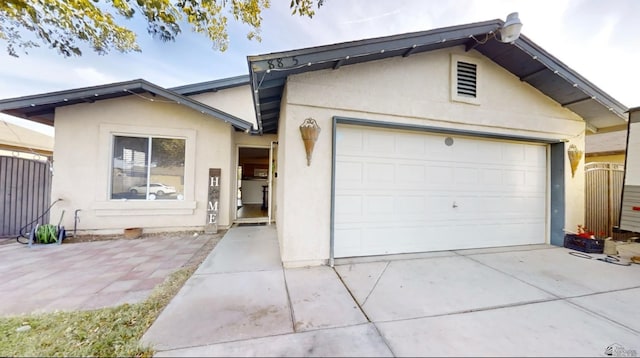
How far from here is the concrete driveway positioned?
6.52ft

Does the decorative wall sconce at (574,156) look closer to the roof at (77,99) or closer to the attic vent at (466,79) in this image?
the attic vent at (466,79)

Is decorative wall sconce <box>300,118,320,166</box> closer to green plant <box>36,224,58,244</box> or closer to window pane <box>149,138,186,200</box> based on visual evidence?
window pane <box>149,138,186,200</box>

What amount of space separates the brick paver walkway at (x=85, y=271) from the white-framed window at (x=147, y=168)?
4.30ft

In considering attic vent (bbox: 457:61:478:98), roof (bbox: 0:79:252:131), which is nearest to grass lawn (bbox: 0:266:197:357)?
roof (bbox: 0:79:252:131)

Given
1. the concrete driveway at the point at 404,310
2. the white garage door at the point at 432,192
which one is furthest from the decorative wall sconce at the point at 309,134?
the concrete driveway at the point at 404,310

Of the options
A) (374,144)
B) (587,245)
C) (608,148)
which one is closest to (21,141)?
(374,144)

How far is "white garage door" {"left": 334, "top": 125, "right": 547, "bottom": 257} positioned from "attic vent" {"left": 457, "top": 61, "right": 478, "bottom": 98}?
884 millimetres

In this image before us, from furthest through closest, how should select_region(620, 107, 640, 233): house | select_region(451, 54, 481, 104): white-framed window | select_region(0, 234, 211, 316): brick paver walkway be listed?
select_region(620, 107, 640, 233): house
select_region(451, 54, 481, 104): white-framed window
select_region(0, 234, 211, 316): brick paver walkway

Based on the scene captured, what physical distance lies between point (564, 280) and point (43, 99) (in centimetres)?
1043

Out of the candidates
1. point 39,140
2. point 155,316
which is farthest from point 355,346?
point 39,140

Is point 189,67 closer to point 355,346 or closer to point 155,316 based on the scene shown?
point 155,316

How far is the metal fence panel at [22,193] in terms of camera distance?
557 cm

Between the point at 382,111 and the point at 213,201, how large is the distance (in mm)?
5022

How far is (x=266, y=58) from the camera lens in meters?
3.01
